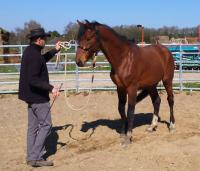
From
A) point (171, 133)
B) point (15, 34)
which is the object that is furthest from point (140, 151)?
point (15, 34)

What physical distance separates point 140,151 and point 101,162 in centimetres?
76

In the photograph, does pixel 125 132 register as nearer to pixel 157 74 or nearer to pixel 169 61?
→ pixel 157 74

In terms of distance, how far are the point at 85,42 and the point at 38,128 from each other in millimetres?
1440

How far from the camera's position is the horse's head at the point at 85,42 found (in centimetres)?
592

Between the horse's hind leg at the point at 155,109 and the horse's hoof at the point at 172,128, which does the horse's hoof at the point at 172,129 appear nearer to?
the horse's hoof at the point at 172,128

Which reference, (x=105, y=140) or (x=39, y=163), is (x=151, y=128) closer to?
(x=105, y=140)

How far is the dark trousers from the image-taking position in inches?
212

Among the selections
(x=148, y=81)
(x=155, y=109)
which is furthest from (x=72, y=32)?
(x=148, y=81)

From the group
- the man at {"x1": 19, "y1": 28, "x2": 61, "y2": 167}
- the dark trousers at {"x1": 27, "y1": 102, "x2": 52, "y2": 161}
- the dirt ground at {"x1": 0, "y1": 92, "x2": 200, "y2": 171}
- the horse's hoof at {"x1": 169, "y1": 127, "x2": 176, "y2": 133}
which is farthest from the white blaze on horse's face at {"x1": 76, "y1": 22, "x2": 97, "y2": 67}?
the horse's hoof at {"x1": 169, "y1": 127, "x2": 176, "y2": 133}

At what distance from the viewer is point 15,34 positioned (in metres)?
37.9

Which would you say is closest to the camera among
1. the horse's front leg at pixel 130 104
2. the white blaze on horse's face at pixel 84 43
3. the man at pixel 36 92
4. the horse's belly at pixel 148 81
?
the man at pixel 36 92

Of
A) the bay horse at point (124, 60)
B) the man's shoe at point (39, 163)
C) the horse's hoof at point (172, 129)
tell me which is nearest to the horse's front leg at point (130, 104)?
the bay horse at point (124, 60)

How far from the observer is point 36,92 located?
17.5 ft

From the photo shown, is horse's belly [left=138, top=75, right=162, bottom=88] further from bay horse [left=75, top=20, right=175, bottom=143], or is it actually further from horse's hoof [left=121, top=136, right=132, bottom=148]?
horse's hoof [left=121, top=136, right=132, bottom=148]
